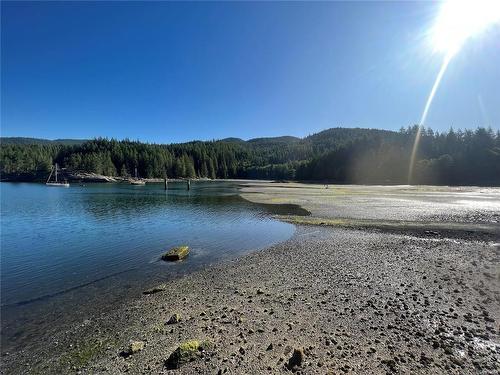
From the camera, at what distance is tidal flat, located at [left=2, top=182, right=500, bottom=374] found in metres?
7.79

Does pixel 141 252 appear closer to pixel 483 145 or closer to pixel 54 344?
pixel 54 344

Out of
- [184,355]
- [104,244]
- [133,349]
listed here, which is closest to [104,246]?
[104,244]

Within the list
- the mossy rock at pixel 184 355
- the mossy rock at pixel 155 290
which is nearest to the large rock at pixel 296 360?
the mossy rock at pixel 184 355

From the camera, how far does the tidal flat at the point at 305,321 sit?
7785mm

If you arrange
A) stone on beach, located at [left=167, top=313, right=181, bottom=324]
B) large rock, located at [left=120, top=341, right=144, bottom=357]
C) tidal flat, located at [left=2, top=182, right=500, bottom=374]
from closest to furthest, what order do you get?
tidal flat, located at [left=2, top=182, right=500, bottom=374] → large rock, located at [left=120, top=341, right=144, bottom=357] → stone on beach, located at [left=167, top=313, right=181, bottom=324]

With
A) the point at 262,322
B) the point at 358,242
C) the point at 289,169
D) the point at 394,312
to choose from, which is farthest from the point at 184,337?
the point at 289,169

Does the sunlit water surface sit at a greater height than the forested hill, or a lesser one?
lesser

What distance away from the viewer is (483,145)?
115250 mm

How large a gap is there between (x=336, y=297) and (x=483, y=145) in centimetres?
13692

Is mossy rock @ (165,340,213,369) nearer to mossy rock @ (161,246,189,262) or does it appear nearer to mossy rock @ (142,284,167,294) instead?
mossy rock @ (142,284,167,294)

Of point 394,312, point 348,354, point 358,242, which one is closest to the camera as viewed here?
point 348,354

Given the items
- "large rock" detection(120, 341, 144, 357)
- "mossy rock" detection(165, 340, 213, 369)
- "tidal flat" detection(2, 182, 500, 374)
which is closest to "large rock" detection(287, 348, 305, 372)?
"tidal flat" detection(2, 182, 500, 374)

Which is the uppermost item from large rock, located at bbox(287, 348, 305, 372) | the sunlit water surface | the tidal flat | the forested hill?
the forested hill

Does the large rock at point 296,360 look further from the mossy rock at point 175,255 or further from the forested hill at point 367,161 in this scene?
the forested hill at point 367,161
